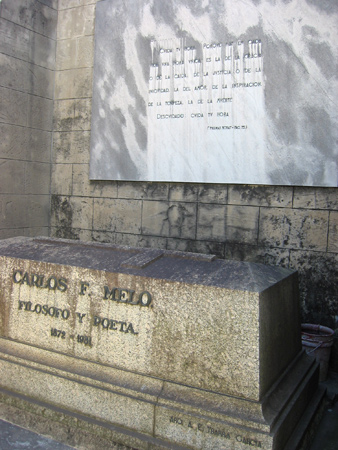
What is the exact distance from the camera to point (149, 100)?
17.4ft

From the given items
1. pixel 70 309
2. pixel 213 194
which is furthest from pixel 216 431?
pixel 213 194

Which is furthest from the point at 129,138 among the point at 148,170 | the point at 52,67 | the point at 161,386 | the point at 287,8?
the point at 161,386

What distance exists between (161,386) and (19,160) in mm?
4168

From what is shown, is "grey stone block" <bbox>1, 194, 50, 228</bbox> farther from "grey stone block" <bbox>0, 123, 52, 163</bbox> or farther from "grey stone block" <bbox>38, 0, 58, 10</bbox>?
"grey stone block" <bbox>38, 0, 58, 10</bbox>

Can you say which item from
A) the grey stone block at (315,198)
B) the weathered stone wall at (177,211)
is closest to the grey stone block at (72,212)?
the weathered stone wall at (177,211)

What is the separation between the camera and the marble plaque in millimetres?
4246

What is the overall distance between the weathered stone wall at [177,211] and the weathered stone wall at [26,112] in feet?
0.55

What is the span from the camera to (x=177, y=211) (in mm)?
5152

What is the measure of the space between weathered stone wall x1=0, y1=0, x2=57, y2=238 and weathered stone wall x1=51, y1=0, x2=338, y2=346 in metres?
0.17

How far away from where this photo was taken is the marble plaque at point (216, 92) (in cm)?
425

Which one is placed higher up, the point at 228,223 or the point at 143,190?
the point at 143,190

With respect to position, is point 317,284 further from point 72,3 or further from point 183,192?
point 72,3

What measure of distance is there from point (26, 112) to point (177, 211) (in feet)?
8.50

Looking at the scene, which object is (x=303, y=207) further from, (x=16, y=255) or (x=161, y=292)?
(x=16, y=255)
